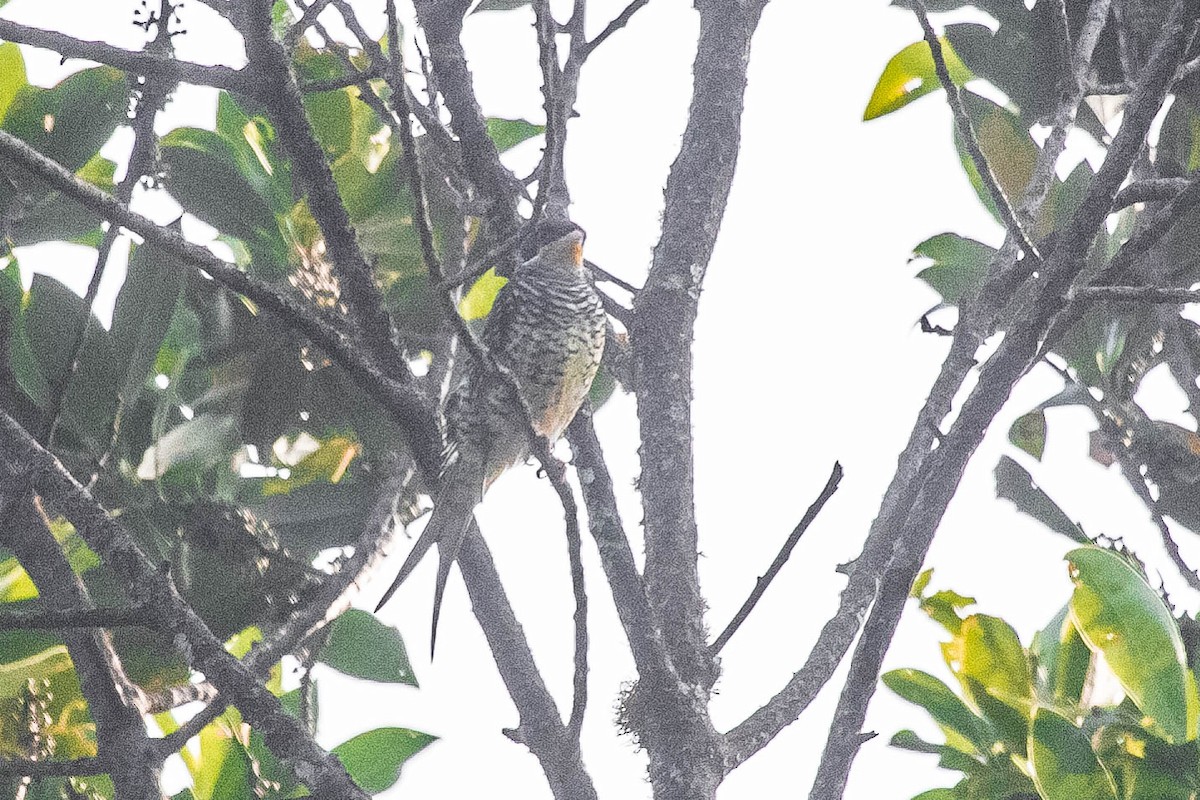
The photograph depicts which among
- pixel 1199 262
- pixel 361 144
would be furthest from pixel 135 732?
pixel 1199 262

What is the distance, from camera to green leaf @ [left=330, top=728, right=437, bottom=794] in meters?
2.51

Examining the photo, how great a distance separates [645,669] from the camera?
2.24 meters

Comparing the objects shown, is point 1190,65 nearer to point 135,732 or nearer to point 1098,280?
point 1098,280

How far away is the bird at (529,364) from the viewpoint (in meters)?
3.55

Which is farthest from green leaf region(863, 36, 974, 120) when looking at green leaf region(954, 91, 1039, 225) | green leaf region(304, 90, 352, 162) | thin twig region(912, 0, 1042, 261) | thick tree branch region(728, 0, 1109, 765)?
green leaf region(304, 90, 352, 162)

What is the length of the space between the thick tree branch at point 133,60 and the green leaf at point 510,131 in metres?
1.09

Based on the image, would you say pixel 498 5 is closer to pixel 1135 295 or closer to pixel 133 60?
pixel 133 60

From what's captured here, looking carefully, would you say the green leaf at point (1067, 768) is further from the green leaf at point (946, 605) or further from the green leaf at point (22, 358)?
the green leaf at point (22, 358)

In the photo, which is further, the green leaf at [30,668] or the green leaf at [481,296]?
the green leaf at [481,296]

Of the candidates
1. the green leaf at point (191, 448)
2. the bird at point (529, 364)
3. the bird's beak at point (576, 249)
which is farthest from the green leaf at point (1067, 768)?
the bird's beak at point (576, 249)

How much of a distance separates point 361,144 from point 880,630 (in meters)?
1.63

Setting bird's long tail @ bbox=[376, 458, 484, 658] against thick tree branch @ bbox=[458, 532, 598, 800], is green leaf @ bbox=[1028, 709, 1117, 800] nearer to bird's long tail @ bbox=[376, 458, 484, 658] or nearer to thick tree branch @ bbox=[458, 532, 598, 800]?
thick tree branch @ bbox=[458, 532, 598, 800]

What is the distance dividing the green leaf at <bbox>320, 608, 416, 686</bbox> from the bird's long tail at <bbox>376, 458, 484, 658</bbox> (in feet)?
0.27

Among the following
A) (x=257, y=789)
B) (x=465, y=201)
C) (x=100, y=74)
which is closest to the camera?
(x=257, y=789)
